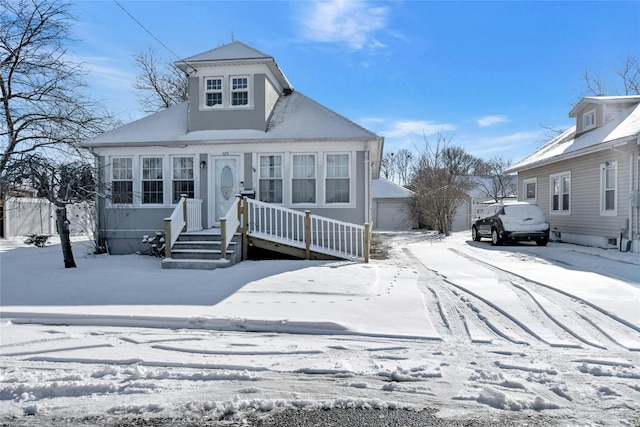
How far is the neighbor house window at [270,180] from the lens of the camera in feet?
39.5

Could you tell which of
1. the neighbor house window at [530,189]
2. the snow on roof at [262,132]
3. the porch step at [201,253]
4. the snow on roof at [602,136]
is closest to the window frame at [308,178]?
the snow on roof at [262,132]

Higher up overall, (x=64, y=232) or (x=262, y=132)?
(x=262, y=132)

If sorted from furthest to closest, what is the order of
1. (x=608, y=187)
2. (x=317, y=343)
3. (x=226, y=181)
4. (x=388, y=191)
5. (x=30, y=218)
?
(x=388, y=191)
(x=30, y=218)
(x=608, y=187)
(x=226, y=181)
(x=317, y=343)

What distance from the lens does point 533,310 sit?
612 cm

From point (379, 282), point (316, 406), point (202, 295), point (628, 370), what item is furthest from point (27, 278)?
point (628, 370)

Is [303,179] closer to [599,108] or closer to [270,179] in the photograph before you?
[270,179]

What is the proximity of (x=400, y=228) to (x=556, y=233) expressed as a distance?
1257cm

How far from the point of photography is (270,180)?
12.1 metres

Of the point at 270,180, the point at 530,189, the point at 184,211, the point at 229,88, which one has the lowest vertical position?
the point at 184,211

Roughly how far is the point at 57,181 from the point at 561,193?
17.9 m

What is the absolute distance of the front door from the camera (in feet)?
40.0

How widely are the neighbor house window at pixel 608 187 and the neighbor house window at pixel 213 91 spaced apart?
13.1 meters

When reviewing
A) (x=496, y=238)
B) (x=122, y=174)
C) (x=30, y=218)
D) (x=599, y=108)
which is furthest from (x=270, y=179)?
(x=30, y=218)

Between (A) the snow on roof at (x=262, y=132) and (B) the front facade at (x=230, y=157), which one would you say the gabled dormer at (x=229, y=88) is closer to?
(B) the front facade at (x=230, y=157)
